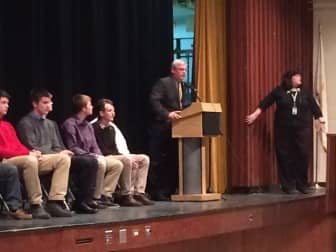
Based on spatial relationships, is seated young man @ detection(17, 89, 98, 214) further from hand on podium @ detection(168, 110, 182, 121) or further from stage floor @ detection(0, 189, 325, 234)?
hand on podium @ detection(168, 110, 182, 121)

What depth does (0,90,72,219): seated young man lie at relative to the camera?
15.8ft

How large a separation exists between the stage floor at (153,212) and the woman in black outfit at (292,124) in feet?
0.75

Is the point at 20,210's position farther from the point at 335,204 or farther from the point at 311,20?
the point at 311,20

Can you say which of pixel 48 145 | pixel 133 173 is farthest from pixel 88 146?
pixel 133 173

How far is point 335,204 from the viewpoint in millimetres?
7238

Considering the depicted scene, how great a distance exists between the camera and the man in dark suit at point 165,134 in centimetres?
641

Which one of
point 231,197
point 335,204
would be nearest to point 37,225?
point 231,197

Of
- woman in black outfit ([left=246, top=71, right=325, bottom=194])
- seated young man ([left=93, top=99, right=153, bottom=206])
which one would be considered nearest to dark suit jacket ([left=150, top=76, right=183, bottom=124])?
seated young man ([left=93, top=99, right=153, bottom=206])

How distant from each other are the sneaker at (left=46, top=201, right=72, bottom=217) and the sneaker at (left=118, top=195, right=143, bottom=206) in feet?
3.25

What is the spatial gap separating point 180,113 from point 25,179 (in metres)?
1.75

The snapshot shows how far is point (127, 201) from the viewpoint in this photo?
589 centimetres

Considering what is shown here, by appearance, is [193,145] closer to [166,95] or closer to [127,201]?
[166,95]

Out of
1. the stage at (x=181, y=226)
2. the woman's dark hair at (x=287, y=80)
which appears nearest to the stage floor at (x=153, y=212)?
the stage at (x=181, y=226)

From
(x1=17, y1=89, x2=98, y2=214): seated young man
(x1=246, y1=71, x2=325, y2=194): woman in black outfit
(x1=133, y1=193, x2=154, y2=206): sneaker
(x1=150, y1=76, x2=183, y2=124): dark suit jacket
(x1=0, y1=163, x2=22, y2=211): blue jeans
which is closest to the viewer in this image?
(x1=0, y1=163, x2=22, y2=211): blue jeans
